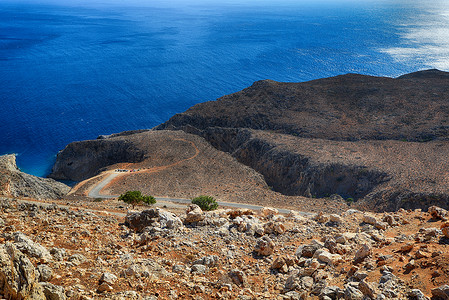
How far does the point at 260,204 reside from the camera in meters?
45.0

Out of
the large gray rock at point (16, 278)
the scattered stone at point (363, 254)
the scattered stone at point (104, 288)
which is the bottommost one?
the scattered stone at point (363, 254)

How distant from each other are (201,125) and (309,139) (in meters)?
24.1

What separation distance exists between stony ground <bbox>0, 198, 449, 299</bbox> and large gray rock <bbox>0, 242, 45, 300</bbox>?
3cm

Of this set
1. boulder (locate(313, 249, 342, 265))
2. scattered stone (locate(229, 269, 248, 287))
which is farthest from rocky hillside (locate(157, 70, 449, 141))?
scattered stone (locate(229, 269, 248, 287))

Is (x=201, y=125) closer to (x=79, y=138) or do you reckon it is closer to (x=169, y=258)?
(x=79, y=138)

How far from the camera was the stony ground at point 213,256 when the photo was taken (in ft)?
46.2

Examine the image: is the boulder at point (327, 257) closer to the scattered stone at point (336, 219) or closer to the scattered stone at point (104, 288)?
the scattered stone at point (336, 219)

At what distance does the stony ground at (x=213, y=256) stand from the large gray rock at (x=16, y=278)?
3 centimetres

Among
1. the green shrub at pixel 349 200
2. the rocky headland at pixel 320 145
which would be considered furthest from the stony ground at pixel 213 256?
the rocky headland at pixel 320 145

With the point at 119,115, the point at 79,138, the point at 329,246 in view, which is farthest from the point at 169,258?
the point at 119,115

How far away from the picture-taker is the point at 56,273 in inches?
558

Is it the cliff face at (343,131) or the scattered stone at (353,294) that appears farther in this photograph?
the cliff face at (343,131)

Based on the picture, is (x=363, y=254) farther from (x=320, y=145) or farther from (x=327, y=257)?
(x=320, y=145)

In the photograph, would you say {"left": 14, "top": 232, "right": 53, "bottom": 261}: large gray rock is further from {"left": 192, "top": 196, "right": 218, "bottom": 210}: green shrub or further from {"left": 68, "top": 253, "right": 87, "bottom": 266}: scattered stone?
{"left": 192, "top": 196, "right": 218, "bottom": 210}: green shrub
